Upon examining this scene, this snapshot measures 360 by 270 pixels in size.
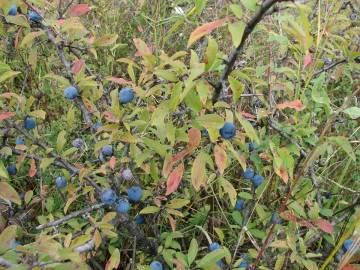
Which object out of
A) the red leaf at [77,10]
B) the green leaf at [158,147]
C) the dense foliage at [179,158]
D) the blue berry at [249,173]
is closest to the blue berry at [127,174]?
the dense foliage at [179,158]

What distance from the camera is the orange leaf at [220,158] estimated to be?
3.17 feet

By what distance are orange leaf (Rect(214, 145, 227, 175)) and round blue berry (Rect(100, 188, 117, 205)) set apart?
0.35m

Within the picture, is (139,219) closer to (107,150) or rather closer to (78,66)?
(107,150)

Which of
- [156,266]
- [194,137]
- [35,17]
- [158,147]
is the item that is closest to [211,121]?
[194,137]

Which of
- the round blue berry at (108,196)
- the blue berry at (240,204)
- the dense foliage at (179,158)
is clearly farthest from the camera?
the blue berry at (240,204)

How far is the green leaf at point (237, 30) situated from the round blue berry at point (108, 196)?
1.94 feet

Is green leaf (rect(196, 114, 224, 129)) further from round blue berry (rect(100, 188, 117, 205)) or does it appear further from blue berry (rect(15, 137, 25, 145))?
blue berry (rect(15, 137, 25, 145))

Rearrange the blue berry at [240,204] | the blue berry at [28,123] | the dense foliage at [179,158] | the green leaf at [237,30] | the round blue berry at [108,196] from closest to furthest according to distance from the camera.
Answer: the green leaf at [237,30]
the dense foliage at [179,158]
the round blue berry at [108,196]
the blue berry at [28,123]
the blue berry at [240,204]

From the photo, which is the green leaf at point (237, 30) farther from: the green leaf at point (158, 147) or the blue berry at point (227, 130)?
the green leaf at point (158, 147)

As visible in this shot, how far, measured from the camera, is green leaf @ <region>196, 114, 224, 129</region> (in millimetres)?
949

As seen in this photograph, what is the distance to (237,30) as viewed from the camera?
795mm

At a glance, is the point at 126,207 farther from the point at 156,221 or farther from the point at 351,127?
the point at 351,127

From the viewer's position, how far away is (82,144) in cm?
139

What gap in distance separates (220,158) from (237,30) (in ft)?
1.00
